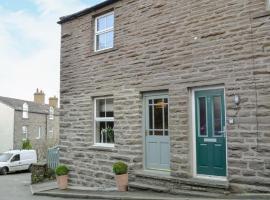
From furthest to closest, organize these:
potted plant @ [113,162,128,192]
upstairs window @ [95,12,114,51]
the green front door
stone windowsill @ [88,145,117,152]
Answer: upstairs window @ [95,12,114,51], stone windowsill @ [88,145,117,152], potted plant @ [113,162,128,192], the green front door

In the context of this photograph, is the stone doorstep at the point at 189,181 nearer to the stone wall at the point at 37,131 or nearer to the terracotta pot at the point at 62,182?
the terracotta pot at the point at 62,182

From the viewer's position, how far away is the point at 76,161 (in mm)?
13172

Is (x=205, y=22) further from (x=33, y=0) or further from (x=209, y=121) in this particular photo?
(x=33, y=0)

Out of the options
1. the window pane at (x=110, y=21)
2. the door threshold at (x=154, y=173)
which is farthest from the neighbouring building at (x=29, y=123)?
the door threshold at (x=154, y=173)

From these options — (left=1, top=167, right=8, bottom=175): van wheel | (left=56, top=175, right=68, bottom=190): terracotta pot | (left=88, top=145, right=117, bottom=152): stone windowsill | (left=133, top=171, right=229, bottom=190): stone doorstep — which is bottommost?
(left=1, top=167, right=8, bottom=175): van wheel

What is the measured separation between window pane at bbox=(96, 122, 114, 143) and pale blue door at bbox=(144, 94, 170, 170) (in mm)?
1703

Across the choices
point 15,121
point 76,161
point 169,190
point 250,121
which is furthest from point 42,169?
point 15,121

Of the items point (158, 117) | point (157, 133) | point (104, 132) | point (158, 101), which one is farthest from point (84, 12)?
point (157, 133)

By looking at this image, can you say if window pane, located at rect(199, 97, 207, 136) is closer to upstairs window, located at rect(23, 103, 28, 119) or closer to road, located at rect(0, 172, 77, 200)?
road, located at rect(0, 172, 77, 200)

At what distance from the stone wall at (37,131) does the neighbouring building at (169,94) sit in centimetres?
2401

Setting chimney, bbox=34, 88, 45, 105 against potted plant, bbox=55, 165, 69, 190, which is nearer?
potted plant, bbox=55, 165, 69, 190

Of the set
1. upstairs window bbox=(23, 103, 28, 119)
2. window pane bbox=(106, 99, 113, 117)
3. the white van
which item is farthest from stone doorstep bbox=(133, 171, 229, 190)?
upstairs window bbox=(23, 103, 28, 119)

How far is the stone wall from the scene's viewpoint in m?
37.1

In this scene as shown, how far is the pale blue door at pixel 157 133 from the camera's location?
10.6m
